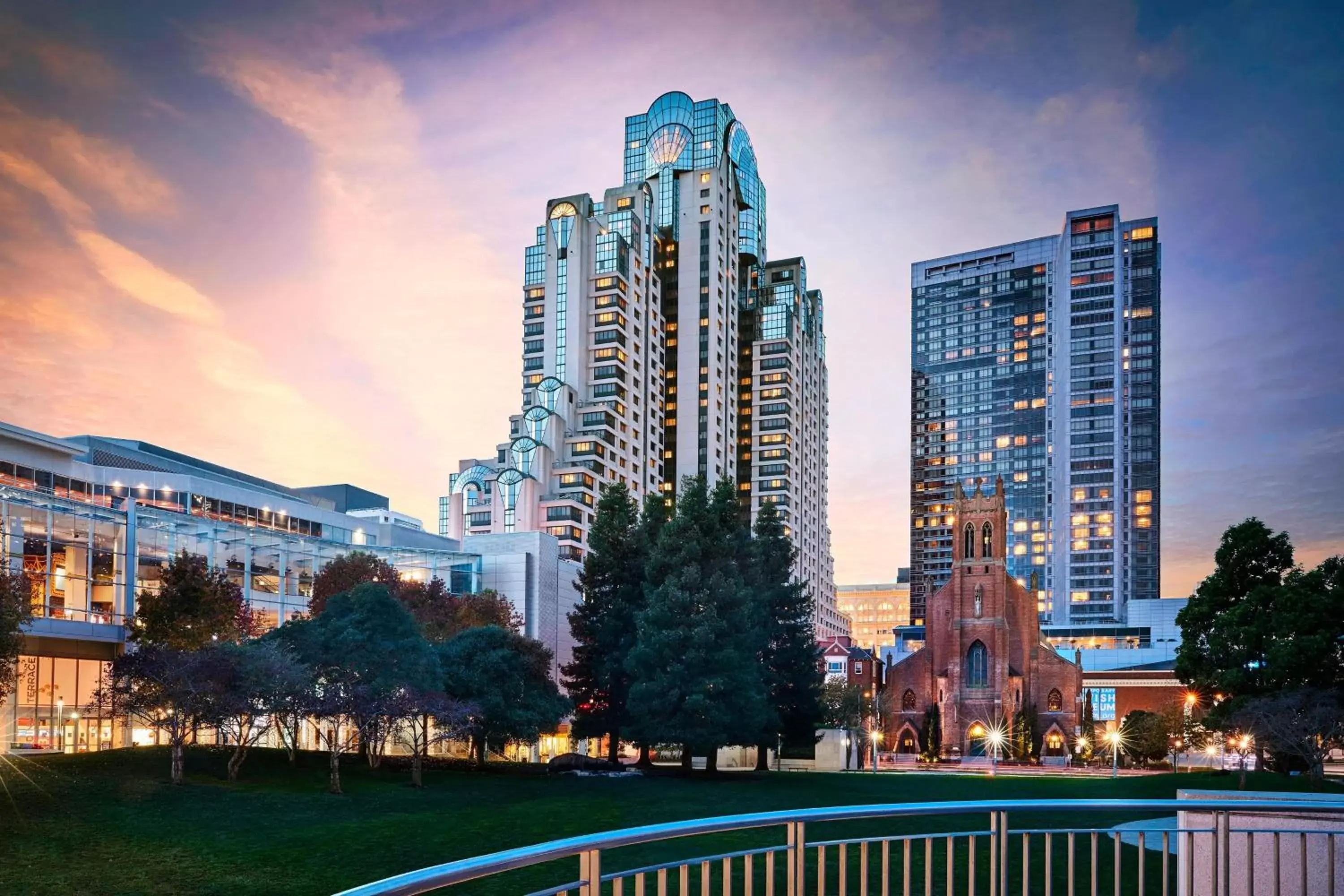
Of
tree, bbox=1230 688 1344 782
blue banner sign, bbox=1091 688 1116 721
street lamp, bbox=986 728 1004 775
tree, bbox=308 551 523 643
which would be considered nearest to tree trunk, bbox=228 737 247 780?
tree, bbox=308 551 523 643

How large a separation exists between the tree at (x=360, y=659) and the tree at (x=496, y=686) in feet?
8.99

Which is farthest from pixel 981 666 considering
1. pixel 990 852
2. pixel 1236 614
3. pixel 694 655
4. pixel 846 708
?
pixel 990 852

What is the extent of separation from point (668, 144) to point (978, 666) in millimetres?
85096

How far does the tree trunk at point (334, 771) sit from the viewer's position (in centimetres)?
2955

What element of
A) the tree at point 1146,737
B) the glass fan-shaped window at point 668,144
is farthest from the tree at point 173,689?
the glass fan-shaped window at point 668,144

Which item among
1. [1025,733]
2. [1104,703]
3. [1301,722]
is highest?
[1301,722]

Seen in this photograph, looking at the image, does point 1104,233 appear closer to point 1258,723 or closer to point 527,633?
point 527,633

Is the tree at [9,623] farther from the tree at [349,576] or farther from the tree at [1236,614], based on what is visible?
the tree at [1236,614]

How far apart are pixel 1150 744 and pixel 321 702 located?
183 ft

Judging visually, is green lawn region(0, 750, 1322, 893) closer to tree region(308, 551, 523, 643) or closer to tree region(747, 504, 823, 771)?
tree region(747, 504, 823, 771)

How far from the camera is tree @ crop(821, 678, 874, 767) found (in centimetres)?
6756

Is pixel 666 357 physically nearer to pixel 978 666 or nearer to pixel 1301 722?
pixel 978 666

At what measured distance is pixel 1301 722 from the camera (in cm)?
3120

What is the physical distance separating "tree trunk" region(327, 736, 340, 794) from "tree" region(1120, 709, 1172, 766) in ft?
181
